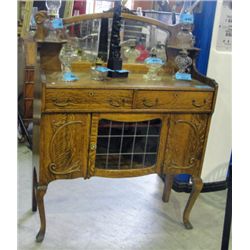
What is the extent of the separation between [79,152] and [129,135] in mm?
273

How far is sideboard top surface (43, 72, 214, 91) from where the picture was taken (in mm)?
1630

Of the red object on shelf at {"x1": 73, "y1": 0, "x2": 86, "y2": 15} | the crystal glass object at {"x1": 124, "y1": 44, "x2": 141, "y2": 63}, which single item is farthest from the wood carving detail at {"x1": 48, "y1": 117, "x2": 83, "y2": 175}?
the red object on shelf at {"x1": 73, "y1": 0, "x2": 86, "y2": 15}

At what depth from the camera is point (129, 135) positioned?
1847mm

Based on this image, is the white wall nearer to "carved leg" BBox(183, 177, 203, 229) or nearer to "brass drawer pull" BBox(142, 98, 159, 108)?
"carved leg" BBox(183, 177, 203, 229)

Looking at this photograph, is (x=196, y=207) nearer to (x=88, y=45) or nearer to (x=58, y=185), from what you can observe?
(x=58, y=185)

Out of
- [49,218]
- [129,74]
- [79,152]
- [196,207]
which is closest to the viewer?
[79,152]

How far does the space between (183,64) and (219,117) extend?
60cm

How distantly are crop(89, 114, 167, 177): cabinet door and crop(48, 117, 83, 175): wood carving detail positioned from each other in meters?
0.08

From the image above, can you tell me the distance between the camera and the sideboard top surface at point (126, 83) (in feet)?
5.35

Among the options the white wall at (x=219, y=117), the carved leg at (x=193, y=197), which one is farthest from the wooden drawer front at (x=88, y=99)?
the white wall at (x=219, y=117)

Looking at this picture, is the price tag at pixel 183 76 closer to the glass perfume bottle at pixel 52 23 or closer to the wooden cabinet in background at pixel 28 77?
the glass perfume bottle at pixel 52 23
